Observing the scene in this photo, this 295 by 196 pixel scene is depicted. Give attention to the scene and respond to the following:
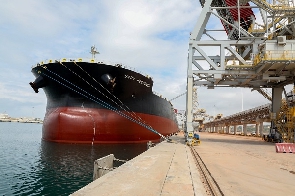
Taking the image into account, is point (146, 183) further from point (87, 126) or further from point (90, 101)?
point (90, 101)

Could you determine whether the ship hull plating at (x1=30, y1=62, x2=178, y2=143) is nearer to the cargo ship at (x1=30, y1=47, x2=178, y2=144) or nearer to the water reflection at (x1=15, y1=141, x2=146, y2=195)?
the cargo ship at (x1=30, y1=47, x2=178, y2=144)

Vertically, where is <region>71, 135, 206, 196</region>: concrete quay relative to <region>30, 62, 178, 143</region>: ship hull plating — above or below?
below

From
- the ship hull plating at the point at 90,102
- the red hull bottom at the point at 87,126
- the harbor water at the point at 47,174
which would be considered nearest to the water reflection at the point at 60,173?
the harbor water at the point at 47,174

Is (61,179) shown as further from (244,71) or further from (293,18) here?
(293,18)

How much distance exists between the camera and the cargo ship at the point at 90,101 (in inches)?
862

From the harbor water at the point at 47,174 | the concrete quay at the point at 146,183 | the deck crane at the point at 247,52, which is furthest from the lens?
the deck crane at the point at 247,52

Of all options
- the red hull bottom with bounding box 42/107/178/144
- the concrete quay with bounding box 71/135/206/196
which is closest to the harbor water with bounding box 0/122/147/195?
the concrete quay with bounding box 71/135/206/196

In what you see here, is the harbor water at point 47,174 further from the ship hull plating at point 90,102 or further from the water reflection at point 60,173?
the ship hull plating at point 90,102

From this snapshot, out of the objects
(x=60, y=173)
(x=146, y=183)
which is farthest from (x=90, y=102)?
(x=146, y=183)

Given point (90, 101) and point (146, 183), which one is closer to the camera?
point (146, 183)

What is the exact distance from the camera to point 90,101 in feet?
74.6

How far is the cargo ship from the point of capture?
71.9 ft

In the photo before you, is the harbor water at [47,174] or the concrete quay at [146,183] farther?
the harbor water at [47,174]

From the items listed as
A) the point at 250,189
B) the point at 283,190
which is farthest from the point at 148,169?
the point at 283,190
